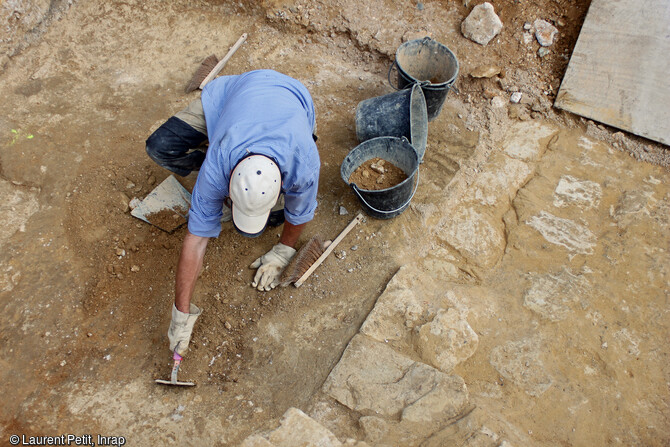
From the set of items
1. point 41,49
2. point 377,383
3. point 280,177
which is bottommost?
point 377,383

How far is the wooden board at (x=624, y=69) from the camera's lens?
3.85 m

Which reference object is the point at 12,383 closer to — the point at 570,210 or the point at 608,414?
the point at 608,414

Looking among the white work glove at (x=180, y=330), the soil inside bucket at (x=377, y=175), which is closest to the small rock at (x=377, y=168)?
the soil inside bucket at (x=377, y=175)

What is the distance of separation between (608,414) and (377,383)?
137cm

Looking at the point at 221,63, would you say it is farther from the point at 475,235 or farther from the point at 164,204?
the point at 475,235

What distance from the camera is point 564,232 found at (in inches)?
133

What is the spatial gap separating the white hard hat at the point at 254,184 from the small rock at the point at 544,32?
11.5ft

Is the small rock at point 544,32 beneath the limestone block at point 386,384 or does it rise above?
above

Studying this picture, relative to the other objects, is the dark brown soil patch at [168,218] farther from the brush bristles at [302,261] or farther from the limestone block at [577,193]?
the limestone block at [577,193]

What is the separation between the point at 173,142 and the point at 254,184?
1.30 metres

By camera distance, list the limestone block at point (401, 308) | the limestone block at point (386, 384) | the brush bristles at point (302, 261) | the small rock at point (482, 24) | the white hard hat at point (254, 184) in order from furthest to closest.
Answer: the small rock at point (482, 24) → the brush bristles at point (302, 261) → the limestone block at point (401, 308) → the limestone block at point (386, 384) → the white hard hat at point (254, 184)

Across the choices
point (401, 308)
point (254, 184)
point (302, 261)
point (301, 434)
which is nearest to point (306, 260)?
point (302, 261)

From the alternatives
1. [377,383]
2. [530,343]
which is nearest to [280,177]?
[377,383]

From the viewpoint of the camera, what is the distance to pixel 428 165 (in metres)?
3.84
